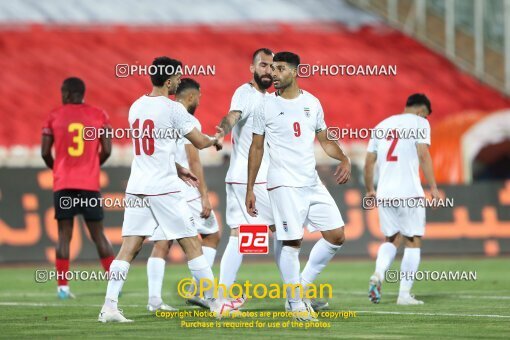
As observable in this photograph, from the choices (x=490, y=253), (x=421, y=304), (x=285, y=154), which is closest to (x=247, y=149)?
(x=285, y=154)

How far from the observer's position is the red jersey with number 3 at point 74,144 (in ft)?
47.6

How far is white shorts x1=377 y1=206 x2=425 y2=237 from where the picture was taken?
13.6 meters

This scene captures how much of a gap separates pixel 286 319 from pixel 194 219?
1889 mm

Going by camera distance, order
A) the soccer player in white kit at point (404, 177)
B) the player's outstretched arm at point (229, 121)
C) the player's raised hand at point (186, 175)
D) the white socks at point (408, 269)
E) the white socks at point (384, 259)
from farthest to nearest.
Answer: the soccer player in white kit at point (404, 177) → the white socks at point (384, 259) → the white socks at point (408, 269) → the player's raised hand at point (186, 175) → the player's outstretched arm at point (229, 121)

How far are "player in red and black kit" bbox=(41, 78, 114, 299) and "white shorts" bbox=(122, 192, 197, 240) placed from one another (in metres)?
3.56

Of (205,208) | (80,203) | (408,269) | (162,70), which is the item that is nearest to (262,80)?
(205,208)

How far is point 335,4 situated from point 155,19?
5968 millimetres

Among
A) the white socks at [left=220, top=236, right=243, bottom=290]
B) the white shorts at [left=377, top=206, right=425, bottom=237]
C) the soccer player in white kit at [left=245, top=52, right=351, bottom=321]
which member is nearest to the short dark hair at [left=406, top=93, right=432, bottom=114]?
the white shorts at [left=377, top=206, right=425, bottom=237]

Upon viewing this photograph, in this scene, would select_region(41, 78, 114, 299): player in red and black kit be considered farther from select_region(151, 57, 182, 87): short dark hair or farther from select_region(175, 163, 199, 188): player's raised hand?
select_region(151, 57, 182, 87): short dark hair

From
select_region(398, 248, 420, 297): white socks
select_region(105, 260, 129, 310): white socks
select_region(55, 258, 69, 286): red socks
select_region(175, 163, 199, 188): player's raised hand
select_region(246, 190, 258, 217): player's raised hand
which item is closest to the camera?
select_region(105, 260, 129, 310): white socks

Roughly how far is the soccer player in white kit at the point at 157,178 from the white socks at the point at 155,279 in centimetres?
139

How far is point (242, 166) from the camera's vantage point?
12.2 meters

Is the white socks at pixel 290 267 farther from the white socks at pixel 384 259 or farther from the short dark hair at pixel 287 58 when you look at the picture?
the white socks at pixel 384 259

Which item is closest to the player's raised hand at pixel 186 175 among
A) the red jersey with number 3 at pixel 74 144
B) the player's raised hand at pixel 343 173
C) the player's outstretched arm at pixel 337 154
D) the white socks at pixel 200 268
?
the white socks at pixel 200 268
